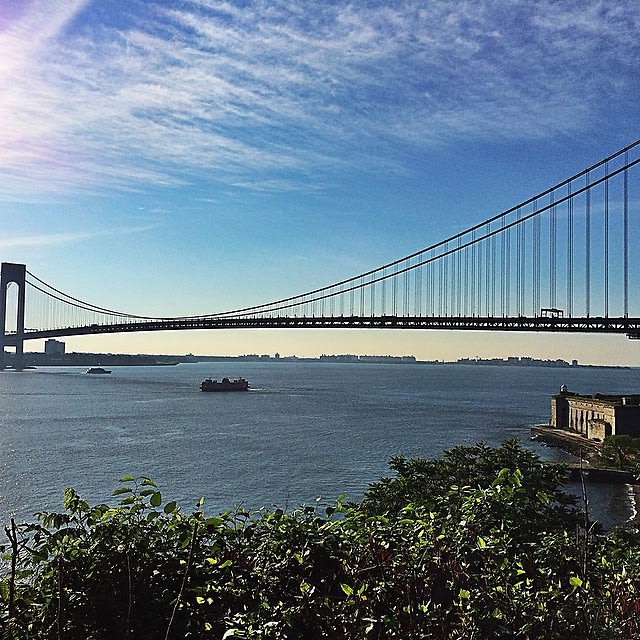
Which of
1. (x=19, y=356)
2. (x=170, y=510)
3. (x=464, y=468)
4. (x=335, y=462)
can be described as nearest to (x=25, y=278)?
(x=19, y=356)

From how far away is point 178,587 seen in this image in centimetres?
230

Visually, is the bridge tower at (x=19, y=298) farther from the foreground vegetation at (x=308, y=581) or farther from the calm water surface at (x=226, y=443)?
the foreground vegetation at (x=308, y=581)

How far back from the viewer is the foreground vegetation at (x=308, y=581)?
80.0 inches

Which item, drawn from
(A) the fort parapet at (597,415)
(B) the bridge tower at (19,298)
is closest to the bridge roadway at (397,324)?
(A) the fort parapet at (597,415)

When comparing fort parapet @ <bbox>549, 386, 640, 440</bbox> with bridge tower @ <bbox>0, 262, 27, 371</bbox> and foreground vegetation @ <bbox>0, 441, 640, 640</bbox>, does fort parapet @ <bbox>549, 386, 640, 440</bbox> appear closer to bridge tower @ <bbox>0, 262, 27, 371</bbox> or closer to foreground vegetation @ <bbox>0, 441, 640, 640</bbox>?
foreground vegetation @ <bbox>0, 441, 640, 640</bbox>

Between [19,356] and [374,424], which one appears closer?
[374,424]

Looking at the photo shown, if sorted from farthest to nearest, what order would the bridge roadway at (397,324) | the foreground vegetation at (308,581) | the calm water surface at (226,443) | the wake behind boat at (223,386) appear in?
the wake behind boat at (223,386) < the bridge roadway at (397,324) < the calm water surface at (226,443) < the foreground vegetation at (308,581)

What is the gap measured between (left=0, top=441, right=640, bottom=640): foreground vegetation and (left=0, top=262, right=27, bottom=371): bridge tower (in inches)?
2866

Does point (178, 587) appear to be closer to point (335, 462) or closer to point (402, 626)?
point (402, 626)

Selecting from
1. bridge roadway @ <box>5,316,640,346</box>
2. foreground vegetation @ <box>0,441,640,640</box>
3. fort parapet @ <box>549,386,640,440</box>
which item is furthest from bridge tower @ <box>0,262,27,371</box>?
foreground vegetation @ <box>0,441,640,640</box>

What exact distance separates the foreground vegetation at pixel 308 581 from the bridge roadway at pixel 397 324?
28.0 meters

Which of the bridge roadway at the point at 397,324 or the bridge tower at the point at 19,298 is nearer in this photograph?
the bridge roadway at the point at 397,324

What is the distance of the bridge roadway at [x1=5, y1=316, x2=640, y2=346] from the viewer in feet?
94.4

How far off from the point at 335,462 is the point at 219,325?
→ 1043 inches
